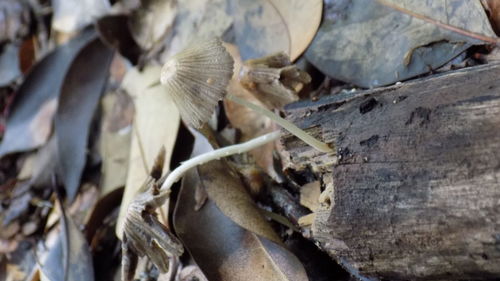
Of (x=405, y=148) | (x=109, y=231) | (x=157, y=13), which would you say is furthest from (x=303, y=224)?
Result: (x=157, y=13)

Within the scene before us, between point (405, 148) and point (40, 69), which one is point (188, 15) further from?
point (405, 148)

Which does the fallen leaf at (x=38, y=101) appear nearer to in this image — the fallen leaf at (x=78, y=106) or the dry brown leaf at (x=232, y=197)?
the fallen leaf at (x=78, y=106)

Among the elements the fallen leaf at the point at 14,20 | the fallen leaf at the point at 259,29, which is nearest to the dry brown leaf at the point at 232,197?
the fallen leaf at the point at 259,29

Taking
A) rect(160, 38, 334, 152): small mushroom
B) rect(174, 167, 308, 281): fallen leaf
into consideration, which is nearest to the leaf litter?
rect(174, 167, 308, 281): fallen leaf

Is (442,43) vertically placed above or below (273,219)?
above

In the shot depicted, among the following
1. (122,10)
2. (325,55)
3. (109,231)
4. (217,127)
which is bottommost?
(109,231)

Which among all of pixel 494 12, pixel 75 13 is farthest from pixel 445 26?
pixel 75 13
